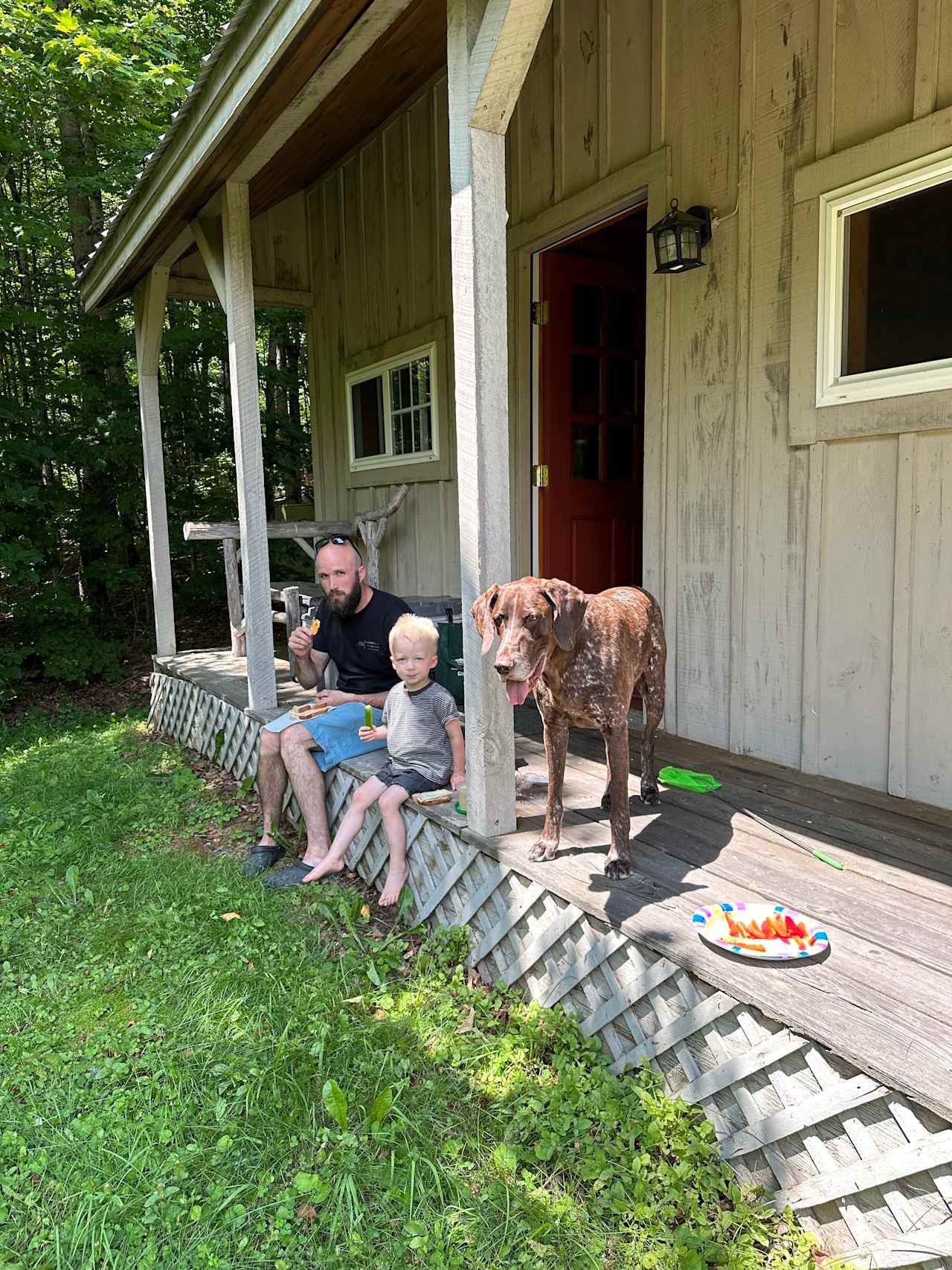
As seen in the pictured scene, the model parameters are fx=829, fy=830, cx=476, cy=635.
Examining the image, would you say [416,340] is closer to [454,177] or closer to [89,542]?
[454,177]

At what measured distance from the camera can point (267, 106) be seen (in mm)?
3379

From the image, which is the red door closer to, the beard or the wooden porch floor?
the beard

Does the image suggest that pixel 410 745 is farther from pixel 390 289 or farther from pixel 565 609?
pixel 390 289

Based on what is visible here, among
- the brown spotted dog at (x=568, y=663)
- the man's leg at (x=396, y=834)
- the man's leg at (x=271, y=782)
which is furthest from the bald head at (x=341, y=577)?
the brown spotted dog at (x=568, y=663)

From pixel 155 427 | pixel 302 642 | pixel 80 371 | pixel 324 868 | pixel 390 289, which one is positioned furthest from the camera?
pixel 80 371

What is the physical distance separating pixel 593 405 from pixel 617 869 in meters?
3.38

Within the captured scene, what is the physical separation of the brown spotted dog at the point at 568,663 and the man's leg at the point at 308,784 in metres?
1.32

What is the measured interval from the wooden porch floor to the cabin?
11mm

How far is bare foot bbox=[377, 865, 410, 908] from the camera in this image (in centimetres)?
291

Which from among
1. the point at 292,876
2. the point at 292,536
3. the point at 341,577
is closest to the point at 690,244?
the point at 341,577

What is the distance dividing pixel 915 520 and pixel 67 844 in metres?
3.70

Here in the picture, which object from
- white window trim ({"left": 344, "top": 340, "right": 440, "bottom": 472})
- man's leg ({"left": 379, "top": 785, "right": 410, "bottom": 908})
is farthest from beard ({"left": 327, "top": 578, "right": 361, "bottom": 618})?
white window trim ({"left": 344, "top": 340, "right": 440, "bottom": 472})

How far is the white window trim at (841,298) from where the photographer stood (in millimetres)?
2668

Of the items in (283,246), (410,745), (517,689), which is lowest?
(410,745)
